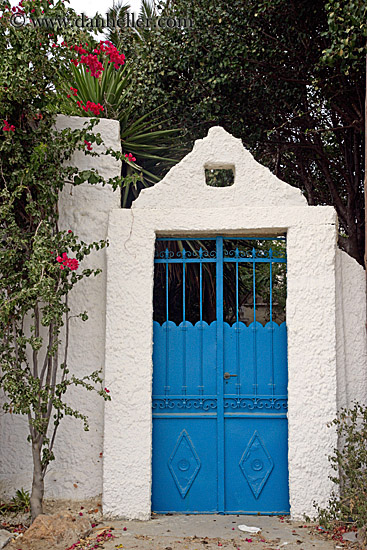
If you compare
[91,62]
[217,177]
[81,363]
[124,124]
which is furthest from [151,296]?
[217,177]

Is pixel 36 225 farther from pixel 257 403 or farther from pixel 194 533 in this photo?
pixel 194 533

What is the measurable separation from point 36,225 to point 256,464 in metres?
2.71

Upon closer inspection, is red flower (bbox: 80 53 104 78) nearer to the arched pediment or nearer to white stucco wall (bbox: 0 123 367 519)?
white stucco wall (bbox: 0 123 367 519)

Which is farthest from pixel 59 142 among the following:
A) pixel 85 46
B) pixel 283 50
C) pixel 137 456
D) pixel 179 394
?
pixel 283 50

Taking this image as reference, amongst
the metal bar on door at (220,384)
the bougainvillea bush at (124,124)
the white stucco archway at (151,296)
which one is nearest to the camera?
the white stucco archway at (151,296)

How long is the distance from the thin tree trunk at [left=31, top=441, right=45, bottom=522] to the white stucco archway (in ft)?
1.64

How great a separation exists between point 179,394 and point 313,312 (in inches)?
51.5

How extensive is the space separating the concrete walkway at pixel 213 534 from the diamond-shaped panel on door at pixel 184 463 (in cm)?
25

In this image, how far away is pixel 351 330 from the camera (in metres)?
4.89

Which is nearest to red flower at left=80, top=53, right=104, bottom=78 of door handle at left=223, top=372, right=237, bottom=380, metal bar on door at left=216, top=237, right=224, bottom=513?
metal bar on door at left=216, top=237, right=224, bottom=513

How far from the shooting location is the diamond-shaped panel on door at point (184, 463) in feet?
15.7

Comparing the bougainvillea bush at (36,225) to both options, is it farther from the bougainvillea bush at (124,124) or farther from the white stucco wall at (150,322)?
the bougainvillea bush at (124,124)

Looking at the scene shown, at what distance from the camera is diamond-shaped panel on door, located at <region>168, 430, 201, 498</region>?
477cm

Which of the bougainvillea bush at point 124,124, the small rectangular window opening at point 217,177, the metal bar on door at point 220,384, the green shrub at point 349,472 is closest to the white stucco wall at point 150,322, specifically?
the green shrub at point 349,472
